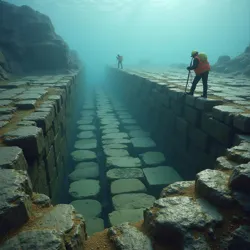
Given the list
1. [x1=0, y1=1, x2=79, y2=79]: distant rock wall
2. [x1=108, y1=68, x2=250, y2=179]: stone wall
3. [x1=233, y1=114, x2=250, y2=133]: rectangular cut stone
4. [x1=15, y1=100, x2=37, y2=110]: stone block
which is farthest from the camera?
[x1=0, y1=1, x2=79, y2=79]: distant rock wall

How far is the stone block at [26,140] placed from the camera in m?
3.18

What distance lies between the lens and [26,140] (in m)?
3.22

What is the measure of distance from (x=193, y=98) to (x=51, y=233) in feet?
14.1

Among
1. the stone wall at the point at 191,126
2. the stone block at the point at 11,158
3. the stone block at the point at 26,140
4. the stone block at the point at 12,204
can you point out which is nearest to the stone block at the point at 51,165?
the stone block at the point at 26,140

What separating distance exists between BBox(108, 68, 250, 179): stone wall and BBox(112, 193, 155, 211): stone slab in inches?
56.6

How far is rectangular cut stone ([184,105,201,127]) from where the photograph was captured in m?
5.00

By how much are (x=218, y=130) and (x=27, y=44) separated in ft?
40.0

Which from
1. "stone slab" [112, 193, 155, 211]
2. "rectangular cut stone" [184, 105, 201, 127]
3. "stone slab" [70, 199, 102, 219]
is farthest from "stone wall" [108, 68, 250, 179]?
"stone slab" [70, 199, 102, 219]

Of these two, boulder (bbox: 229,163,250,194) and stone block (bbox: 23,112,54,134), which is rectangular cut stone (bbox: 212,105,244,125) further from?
stone block (bbox: 23,112,54,134)

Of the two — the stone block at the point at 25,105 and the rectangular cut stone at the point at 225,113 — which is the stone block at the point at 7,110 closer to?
the stone block at the point at 25,105

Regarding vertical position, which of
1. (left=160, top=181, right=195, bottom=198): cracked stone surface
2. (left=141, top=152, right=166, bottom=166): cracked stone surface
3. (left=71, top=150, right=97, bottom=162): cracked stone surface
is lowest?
(left=71, top=150, right=97, bottom=162): cracked stone surface

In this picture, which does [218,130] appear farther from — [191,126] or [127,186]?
[127,186]

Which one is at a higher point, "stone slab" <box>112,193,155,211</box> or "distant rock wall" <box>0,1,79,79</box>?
"distant rock wall" <box>0,1,79,79</box>

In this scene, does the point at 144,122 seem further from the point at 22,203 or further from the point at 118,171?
the point at 22,203
